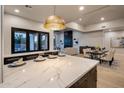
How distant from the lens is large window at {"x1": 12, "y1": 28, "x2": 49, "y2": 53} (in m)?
4.48

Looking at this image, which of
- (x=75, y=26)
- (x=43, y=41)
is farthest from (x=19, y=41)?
(x=75, y=26)

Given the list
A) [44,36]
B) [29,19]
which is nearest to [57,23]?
[29,19]

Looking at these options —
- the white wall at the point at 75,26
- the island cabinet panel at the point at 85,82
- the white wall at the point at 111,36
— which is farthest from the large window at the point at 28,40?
the white wall at the point at 111,36

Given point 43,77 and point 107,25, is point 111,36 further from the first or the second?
point 43,77

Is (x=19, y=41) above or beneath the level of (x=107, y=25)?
beneath

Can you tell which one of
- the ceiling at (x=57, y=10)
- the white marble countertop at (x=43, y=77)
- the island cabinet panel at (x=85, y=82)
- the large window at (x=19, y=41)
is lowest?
the island cabinet panel at (x=85, y=82)

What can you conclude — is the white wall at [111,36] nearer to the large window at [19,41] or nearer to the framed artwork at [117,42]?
the framed artwork at [117,42]

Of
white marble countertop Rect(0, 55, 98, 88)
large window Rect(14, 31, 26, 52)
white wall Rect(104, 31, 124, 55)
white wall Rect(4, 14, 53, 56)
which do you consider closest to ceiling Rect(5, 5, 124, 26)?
white wall Rect(4, 14, 53, 56)

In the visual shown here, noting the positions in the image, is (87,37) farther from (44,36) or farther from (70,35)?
(44,36)

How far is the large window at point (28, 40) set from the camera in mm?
4480

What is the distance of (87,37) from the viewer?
35.1ft

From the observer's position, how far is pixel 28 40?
198 inches

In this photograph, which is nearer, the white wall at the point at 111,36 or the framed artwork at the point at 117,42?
the framed artwork at the point at 117,42
